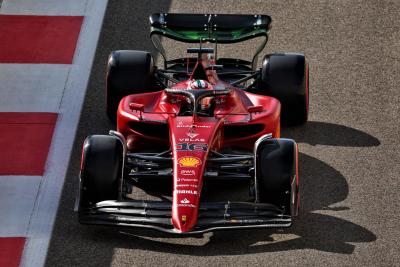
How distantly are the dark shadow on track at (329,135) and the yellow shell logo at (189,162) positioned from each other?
8.55 feet

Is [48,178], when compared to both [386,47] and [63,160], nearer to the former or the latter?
[63,160]

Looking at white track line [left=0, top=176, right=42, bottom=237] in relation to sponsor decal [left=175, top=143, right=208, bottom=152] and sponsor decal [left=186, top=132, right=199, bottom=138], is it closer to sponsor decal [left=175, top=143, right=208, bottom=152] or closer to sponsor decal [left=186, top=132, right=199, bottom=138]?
sponsor decal [left=175, top=143, right=208, bottom=152]

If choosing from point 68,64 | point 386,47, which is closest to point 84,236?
point 68,64

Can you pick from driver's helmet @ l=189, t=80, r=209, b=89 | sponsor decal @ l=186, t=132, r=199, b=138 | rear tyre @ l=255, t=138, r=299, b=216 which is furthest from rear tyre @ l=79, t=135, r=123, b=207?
driver's helmet @ l=189, t=80, r=209, b=89

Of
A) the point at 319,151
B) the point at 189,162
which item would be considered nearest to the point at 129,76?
the point at 319,151

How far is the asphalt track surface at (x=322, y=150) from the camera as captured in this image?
525 inches

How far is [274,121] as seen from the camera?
48.0 feet

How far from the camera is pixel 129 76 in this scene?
15.8m

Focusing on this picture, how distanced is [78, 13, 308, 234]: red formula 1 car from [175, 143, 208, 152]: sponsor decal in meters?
0.01

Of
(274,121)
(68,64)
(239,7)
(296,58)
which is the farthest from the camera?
(239,7)

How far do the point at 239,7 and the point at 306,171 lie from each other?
517 centimetres

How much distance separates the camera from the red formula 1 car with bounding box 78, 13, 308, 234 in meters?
13.2

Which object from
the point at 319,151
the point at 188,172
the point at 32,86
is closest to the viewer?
the point at 188,172

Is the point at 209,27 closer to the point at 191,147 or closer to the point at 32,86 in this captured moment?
the point at 32,86
